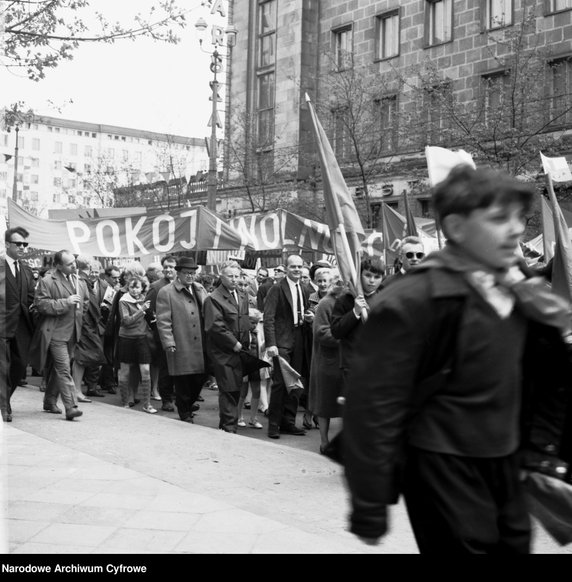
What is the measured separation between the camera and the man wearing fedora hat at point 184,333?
952 centimetres

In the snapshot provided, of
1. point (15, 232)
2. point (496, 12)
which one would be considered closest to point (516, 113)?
point (496, 12)

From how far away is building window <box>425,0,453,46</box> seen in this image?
29859mm

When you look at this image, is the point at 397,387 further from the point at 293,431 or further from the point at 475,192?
the point at 293,431

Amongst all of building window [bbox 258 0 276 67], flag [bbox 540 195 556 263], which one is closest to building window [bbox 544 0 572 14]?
building window [bbox 258 0 276 67]

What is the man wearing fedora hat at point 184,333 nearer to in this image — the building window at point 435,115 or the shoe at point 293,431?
the shoe at point 293,431

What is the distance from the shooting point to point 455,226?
2600 millimetres

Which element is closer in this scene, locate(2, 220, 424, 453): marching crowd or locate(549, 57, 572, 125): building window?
locate(2, 220, 424, 453): marching crowd

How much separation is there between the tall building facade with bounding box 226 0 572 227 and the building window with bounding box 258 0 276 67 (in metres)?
0.06

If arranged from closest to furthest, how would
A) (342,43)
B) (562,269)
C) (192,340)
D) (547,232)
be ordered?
(562,269), (192,340), (547,232), (342,43)

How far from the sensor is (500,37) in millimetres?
27219

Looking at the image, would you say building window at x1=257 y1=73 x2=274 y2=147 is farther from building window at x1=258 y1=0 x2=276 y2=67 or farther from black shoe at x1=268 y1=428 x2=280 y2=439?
black shoe at x1=268 y1=428 x2=280 y2=439

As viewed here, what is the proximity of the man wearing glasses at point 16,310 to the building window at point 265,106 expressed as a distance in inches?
1049

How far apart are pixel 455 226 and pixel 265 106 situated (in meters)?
35.6

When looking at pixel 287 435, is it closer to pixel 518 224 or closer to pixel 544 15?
pixel 518 224
